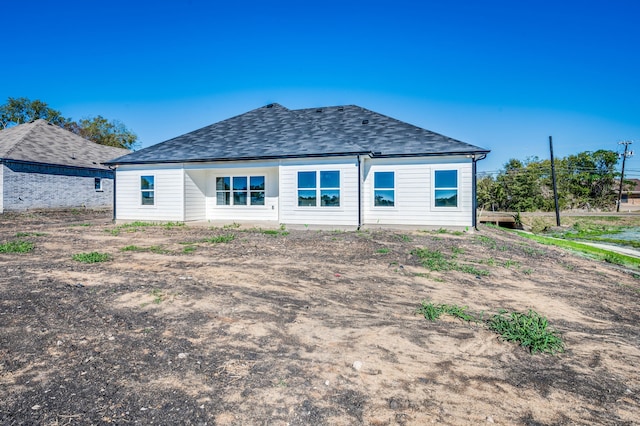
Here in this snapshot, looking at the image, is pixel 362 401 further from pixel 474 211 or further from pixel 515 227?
pixel 515 227

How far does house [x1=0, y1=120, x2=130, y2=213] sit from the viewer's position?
21.4 m

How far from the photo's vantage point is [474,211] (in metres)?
13.8

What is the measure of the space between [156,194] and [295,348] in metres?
14.8

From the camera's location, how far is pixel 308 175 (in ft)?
47.6

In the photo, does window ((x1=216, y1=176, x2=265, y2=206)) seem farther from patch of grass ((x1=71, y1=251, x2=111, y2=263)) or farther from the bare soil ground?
the bare soil ground

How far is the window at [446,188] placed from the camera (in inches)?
549

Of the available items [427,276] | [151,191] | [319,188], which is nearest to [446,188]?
[319,188]

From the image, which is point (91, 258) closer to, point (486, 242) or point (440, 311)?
point (440, 311)

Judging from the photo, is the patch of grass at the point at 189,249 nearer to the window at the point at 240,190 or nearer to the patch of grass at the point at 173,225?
the patch of grass at the point at 173,225

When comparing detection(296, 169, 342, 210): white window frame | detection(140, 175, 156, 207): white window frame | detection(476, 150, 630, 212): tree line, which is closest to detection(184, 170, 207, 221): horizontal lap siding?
detection(140, 175, 156, 207): white window frame

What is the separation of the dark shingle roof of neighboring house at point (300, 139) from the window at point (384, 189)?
0.92m

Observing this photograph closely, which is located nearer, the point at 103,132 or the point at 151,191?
the point at 151,191

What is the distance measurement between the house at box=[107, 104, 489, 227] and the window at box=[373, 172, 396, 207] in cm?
4

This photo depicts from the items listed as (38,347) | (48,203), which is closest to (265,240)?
(38,347)
